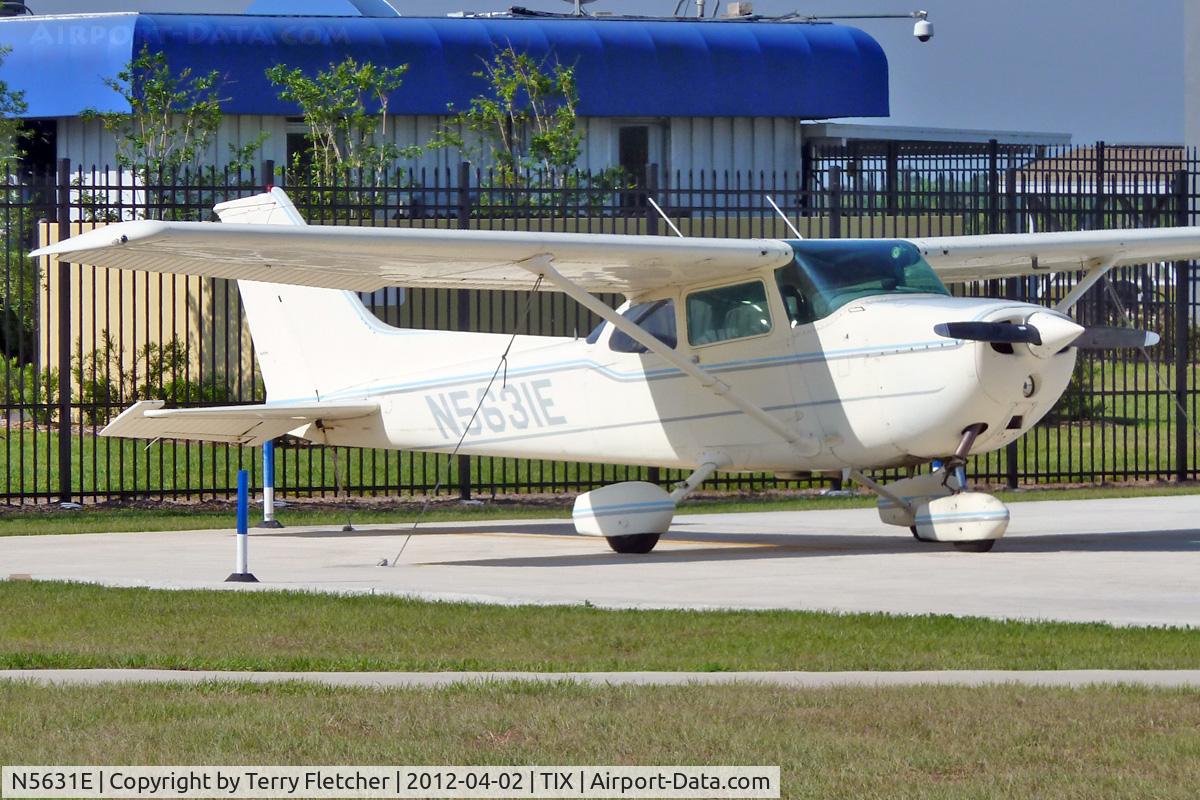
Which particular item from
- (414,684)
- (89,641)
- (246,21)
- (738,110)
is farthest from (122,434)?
(738,110)

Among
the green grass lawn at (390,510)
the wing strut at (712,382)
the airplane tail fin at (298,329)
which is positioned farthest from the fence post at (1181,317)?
the airplane tail fin at (298,329)

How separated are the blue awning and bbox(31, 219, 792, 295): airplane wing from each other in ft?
71.1

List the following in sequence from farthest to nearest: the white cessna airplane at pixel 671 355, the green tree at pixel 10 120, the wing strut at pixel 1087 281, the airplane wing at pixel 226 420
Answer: the green tree at pixel 10 120
the wing strut at pixel 1087 281
the airplane wing at pixel 226 420
the white cessna airplane at pixel 671 355

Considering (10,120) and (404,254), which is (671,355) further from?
(10,120)

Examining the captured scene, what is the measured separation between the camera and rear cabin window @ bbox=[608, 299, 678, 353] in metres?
14.9

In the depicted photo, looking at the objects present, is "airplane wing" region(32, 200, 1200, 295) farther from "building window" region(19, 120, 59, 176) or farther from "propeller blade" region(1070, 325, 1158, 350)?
"building window" region(19, 120, 59, 176)

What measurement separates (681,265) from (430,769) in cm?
838

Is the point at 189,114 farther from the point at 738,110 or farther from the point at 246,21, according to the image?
the point at 738,110

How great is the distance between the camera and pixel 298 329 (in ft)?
54.5

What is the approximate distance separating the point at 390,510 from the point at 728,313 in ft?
18.8

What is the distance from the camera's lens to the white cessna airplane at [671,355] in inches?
523

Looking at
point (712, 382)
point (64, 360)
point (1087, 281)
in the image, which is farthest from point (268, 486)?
point (1087, 281)

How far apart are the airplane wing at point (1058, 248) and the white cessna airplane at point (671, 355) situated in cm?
3
